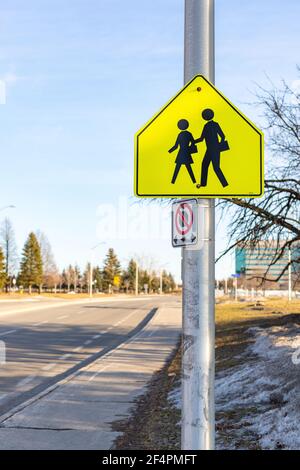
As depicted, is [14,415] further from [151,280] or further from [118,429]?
[151,280]

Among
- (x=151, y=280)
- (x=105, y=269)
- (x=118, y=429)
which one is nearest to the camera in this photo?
→ (x=118, y=429)

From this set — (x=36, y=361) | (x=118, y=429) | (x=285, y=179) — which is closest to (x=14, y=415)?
(x=118, y=429)

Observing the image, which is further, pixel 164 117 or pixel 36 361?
pixel 36 361

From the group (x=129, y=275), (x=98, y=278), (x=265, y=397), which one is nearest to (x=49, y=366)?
(x=265, y=397)

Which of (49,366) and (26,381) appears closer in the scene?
(26,381)

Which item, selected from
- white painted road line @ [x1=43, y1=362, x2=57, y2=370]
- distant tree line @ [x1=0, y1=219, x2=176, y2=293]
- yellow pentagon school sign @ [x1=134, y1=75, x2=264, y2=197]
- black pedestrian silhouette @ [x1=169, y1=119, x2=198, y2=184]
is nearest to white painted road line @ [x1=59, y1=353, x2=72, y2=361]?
white painted road line @ [x1=43, y1=362, x2=57, y2=370]

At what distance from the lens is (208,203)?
3.41 metres

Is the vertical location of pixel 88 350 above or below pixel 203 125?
below

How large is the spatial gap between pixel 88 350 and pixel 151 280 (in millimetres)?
148947

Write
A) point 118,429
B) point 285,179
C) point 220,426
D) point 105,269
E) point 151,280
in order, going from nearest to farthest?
point 220,426
point 118,429
point 285,179
point 105,269
point 151,280

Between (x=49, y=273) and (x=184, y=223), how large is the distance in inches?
4603

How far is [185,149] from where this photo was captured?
3.43 meters

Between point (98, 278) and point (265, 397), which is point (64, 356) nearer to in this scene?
point (265, 397)

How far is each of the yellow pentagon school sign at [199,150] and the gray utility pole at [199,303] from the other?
0.39ft
